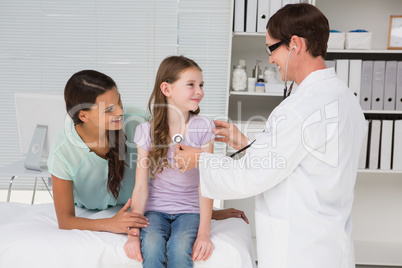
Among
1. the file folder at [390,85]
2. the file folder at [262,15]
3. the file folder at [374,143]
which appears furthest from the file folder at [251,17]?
the file folder at [374,143]

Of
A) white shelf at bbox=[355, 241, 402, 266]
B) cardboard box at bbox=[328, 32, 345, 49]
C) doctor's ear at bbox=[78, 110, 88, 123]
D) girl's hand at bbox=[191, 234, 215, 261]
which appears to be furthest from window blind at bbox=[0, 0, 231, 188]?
girl's hand at bbox=[191, 234, 215, 261]

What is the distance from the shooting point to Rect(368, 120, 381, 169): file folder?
8.43 ft

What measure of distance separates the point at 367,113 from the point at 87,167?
6.34 ft

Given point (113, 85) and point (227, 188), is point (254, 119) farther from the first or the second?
point (227, 188)

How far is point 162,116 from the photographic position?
1.62 metres

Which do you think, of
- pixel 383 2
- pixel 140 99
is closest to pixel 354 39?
pixel 383 2

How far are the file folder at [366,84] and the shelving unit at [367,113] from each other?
23 cm

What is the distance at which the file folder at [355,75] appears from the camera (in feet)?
8.25

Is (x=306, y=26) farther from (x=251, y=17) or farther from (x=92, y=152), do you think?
(x=251, y=17)

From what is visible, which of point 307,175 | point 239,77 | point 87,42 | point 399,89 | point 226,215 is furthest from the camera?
point 87,42

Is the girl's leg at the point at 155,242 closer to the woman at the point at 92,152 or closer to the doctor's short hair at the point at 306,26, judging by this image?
the woman at the point at 92,152

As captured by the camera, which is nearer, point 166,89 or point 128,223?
point 128,223

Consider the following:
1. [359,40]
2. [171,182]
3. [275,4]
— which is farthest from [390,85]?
[171,182]

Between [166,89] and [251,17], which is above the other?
[251,17]
